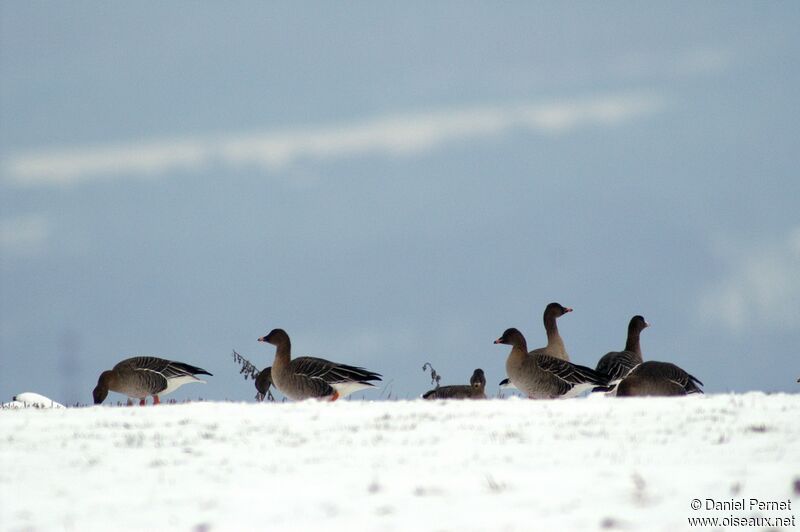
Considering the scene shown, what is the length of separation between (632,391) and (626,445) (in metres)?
5.99

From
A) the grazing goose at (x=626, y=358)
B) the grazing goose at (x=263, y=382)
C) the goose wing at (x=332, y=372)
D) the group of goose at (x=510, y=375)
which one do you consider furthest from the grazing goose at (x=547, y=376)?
the grazing goose at (x=263, y=382)

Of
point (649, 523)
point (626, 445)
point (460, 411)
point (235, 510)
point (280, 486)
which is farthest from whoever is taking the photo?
point (460, 411)

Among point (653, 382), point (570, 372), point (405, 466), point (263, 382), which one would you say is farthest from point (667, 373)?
point (263, 382)

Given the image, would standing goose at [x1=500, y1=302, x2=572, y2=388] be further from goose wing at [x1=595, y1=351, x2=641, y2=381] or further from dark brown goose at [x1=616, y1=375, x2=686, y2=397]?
dark brown goose at [x1=616, y1=375, x2=686, y2=397]

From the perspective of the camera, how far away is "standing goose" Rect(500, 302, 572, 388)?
83.3 ft

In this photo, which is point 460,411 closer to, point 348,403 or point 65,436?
point 348,403

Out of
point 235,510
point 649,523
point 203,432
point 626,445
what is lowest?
point 649,523

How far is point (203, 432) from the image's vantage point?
1611 centimetres

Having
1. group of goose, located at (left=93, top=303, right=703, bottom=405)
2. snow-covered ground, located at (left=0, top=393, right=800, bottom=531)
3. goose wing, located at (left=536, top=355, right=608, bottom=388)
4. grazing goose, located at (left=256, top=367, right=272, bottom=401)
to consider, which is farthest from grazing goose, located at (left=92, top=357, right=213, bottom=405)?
goose wing, located at (left=536, top=355, right=608, bottom=388)

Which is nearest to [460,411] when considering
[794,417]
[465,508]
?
[794,417]

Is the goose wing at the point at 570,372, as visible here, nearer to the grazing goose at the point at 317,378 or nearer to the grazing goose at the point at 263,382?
the grazing goose at the point at 317,378

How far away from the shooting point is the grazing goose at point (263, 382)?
88.8 feet

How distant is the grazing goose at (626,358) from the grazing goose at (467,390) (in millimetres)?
2566

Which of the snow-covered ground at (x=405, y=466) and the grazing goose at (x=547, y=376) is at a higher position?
the grazing goose at (x=547, y=376)
